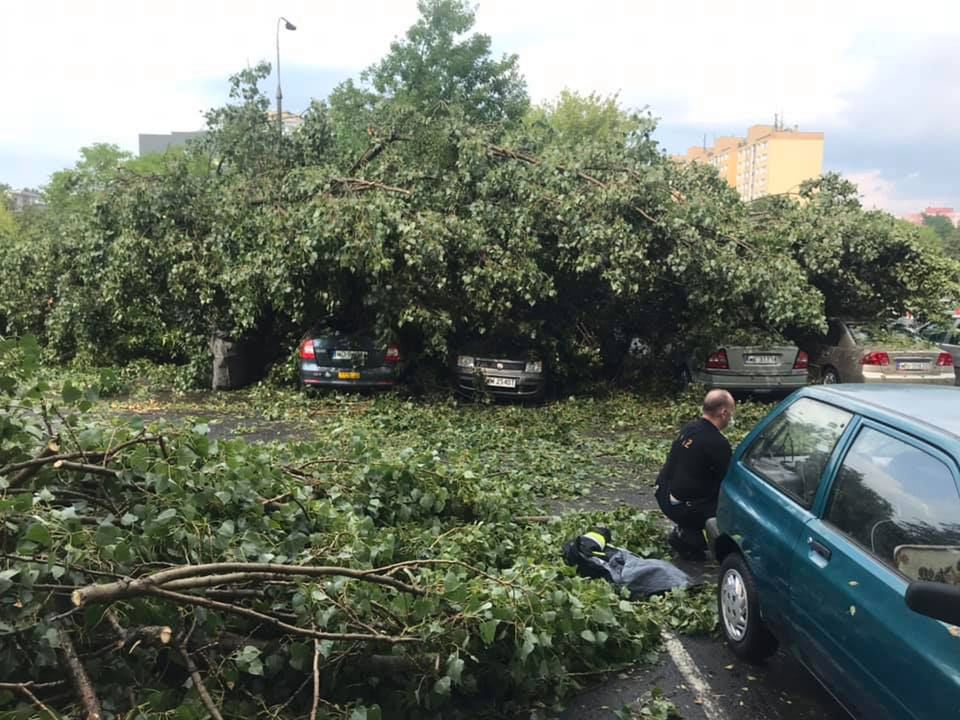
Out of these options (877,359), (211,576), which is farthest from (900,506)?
(877,359)

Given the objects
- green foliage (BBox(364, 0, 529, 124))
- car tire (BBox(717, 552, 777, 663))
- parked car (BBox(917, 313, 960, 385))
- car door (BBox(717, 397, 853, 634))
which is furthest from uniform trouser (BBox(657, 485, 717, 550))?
green foliage (BBox(364, 0, 529, 124))

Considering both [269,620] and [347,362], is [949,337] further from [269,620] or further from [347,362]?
[269,620]

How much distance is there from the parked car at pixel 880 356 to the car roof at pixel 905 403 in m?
8.94

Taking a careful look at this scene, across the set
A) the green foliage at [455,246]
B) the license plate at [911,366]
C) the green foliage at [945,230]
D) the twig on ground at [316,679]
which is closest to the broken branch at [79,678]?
the twig on ground at [316,679]

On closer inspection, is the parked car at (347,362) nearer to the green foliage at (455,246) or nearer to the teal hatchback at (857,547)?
the green foliage at (455,246)

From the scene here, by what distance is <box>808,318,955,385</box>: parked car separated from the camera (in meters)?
12.2

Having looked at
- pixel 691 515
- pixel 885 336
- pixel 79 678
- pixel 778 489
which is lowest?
pixel 691 515

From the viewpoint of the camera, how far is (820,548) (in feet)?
10.7

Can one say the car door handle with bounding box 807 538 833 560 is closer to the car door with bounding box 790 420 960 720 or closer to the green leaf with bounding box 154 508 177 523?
the car door with bounding box 790 420 960 720

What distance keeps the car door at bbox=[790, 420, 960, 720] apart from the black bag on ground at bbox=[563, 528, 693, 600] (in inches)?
54.7

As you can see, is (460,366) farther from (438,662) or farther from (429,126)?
(438,662)

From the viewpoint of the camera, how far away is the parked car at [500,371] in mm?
11438

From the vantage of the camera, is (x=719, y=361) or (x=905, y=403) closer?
(x=905, y=403)

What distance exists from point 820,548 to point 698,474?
2.14 meters
